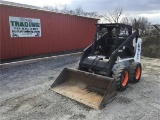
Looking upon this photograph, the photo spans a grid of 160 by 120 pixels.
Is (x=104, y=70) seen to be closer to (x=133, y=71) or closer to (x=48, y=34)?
(x=133, y=71)

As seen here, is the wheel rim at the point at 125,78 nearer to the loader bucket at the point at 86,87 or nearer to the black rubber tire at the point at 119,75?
the black rubber tire at the point at 119,75

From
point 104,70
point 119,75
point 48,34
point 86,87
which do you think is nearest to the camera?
point 119,75

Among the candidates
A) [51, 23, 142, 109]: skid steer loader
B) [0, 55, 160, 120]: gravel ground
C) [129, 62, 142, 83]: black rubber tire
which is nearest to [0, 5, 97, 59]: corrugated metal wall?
[0, 55, 160, 120]: gravel ground

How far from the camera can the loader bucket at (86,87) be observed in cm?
490

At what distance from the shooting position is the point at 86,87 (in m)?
5.68

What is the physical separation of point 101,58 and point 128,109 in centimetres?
200

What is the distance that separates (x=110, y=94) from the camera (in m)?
5.02

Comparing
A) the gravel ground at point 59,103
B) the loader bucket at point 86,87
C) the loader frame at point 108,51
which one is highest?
the loader frame at point 108,51

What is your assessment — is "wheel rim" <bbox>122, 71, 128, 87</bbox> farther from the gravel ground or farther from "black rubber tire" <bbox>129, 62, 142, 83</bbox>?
"black rubber tire" <bbox>129, 62, 142, 83</bbox>

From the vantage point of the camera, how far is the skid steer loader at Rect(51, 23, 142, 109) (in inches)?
204

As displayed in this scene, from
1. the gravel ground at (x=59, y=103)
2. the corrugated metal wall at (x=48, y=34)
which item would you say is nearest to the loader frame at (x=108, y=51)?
the gravel ground at (x=59, y=103)

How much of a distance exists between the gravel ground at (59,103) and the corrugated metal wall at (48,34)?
110 inches

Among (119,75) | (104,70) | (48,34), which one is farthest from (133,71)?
(48,34)

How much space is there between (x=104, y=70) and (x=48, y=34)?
6.66 metres
